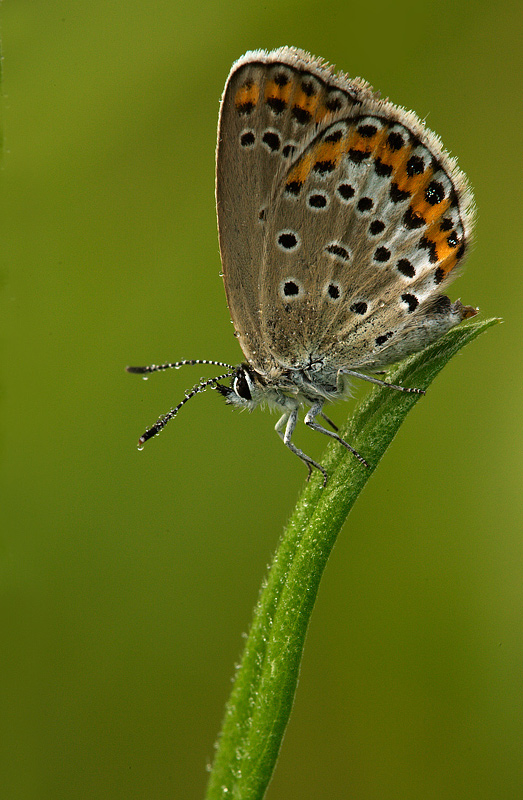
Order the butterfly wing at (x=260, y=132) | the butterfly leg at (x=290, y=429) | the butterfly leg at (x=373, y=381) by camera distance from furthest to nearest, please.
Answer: the butterfly leg at (x=290, y=429) < the butterfly wing at (x=260, y=132) < the butterfly leg at (x=373, y=381)

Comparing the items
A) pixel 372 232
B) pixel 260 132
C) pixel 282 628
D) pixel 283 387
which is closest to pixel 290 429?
pixel 283 387

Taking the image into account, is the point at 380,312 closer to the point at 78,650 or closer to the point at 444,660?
the point at 444,660

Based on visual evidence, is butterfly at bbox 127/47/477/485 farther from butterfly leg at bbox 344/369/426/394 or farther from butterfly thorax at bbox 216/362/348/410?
butterfly thorax at bbox 216/362/348/410

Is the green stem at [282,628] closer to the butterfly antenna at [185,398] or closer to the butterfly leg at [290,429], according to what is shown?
the butterfly leg at [290,429]

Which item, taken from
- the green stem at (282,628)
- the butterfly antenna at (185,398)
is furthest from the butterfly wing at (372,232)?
the green stem at (282,628)

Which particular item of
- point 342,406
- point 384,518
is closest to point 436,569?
point 384,518

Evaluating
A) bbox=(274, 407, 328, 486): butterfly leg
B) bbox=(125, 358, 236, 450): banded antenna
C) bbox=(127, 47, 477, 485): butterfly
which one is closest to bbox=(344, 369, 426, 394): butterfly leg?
bbox=(127, 47, 477, 485): butterfly

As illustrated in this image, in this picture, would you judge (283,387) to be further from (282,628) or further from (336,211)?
(282,628)
